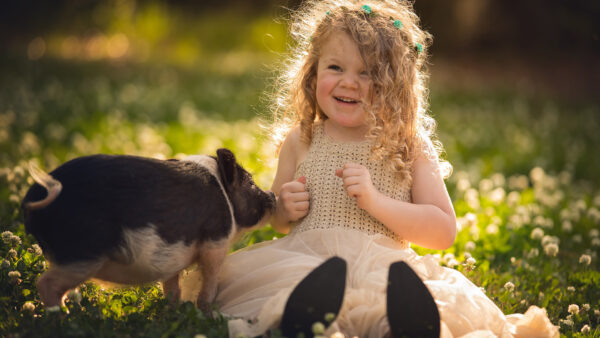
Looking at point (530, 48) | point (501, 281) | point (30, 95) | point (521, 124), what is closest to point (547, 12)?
point (530, 48)

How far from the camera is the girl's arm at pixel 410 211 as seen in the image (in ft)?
10.9

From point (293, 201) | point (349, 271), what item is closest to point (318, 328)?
point (349, 271)

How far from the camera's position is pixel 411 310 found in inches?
104

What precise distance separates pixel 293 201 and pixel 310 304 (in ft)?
3.27

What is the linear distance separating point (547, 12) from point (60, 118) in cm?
1258

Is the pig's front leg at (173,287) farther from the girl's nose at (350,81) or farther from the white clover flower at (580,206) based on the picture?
the white clover flower at (580,206)

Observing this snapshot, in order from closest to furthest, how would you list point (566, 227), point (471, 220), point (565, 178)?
1. point (471, 220)
2. point (566, 227)
3. point (565, 178)

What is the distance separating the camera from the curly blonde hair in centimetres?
352

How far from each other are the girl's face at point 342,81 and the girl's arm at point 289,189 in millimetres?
441

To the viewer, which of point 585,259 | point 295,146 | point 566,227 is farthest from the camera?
point 566,227

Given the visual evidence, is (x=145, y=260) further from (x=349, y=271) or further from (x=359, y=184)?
(x=359, y=184)

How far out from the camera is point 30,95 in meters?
8.93

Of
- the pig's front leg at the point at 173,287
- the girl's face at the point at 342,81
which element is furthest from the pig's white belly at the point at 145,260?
the girl's face at the point at 342,81

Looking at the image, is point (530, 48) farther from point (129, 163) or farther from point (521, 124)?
point (129, 163)
